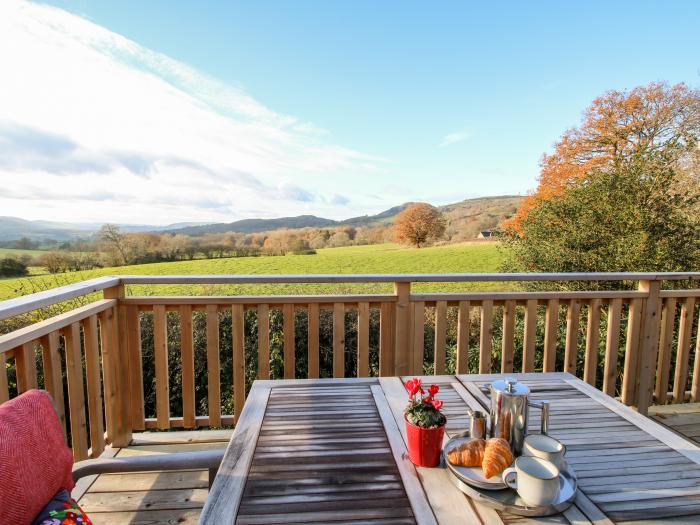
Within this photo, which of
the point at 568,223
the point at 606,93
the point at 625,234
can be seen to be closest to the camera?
the point at 625,234

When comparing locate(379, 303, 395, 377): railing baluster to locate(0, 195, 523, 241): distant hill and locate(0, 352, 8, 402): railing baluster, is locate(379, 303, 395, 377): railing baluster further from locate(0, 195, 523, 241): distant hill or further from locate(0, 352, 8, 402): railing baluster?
locate(0, 195, 523, 241): distant hill

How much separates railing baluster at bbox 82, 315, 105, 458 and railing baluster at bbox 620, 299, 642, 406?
3.45 metres

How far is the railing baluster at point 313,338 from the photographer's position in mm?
2436

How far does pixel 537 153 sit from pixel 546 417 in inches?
571

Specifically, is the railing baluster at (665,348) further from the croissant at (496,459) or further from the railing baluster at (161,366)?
the railing baluster at (161,366)

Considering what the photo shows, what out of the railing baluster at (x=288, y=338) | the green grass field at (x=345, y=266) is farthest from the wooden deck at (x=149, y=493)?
the green grass field at (x=345, y=266)

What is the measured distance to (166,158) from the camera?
10836 mm

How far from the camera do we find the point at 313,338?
8.07 feet

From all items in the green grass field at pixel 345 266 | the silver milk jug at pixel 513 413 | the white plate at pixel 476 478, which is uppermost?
the silver milk jug at pixel 513 413

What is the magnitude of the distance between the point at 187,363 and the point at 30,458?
1.68 meters

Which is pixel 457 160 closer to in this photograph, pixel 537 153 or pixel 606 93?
pixel 537 153

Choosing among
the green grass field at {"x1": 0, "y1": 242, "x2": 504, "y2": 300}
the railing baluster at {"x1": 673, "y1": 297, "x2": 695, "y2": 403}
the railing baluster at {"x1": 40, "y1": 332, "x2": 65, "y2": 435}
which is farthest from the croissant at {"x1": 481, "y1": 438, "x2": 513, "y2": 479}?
the green grass field at {"x1": 0, "y1": 242, "x2": 504, "y2": 300}

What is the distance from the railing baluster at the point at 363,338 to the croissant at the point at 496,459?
158 cm

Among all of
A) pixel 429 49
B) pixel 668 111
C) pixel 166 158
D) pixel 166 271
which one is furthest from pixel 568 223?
pixel 166 158
